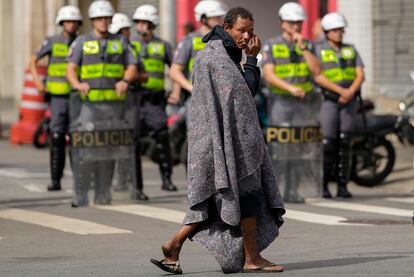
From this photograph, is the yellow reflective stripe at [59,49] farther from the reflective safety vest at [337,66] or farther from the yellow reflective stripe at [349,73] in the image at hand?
the yellow reflective stripe at [349,73]

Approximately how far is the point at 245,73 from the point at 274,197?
0.82 meters

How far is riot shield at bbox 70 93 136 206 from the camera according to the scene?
620 inches

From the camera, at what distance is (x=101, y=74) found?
1580cm

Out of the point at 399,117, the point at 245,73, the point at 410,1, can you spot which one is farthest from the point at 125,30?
the point at 245,73

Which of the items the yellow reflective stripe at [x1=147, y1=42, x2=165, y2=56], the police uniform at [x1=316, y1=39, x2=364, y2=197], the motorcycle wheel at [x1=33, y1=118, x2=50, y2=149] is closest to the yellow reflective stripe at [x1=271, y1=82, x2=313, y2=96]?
the police uniform at [x1=316, y1=39, x2=364, y2=197]

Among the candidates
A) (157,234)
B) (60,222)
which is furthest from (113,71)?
(157,234)

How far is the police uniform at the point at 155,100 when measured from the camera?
17.4 m

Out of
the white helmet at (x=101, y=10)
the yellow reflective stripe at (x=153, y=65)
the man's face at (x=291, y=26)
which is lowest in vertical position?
the yellow reflective stripe at (x=153, y=65)

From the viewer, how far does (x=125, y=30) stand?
18.3 m

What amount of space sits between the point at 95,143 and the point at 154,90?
6.27 ft

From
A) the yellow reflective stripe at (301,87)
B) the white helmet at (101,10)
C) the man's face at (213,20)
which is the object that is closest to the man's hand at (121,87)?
the white helmet at (101,10)

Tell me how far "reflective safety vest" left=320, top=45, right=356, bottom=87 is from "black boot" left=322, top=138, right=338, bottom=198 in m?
0.66

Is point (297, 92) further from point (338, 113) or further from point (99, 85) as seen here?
point (99, 85)

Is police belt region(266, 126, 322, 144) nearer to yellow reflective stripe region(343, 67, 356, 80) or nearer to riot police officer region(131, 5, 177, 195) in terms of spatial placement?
yellow reflective stripe region(343, 67, 356, 80)
